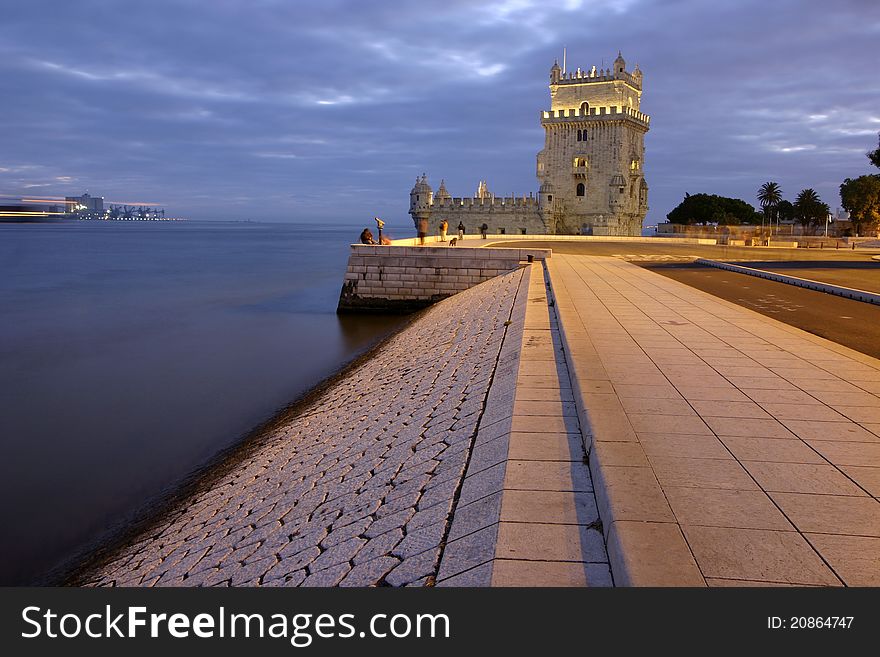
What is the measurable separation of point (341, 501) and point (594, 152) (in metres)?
65.5

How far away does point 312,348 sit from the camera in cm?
2114

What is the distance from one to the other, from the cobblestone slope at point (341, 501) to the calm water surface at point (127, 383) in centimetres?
185

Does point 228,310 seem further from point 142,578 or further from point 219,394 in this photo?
point 142,578

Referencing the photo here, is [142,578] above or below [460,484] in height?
below

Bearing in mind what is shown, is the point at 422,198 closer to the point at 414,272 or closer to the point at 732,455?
the point at 414,272

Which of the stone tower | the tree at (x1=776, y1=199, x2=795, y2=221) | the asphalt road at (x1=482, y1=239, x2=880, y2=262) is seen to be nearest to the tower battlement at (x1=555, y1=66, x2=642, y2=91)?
the stone tower

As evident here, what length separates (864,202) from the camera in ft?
234

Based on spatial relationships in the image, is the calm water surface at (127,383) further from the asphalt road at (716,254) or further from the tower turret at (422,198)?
the tower turret at (422,198)

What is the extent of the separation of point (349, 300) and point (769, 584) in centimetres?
2513

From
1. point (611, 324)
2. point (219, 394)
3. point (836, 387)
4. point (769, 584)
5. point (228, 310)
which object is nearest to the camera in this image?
point (769, 584)

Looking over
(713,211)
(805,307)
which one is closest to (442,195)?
(713,211)

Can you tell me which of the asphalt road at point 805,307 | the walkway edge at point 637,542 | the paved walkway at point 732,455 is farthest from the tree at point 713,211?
the walkway edge at point 637,542
